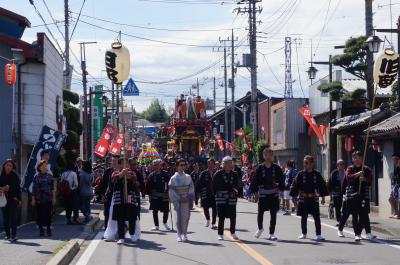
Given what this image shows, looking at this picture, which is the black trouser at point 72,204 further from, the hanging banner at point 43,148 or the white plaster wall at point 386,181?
the white plaster wall at point 386,181

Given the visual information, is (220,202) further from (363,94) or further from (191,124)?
(191,124)

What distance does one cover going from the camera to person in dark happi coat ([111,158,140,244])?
51.3ft

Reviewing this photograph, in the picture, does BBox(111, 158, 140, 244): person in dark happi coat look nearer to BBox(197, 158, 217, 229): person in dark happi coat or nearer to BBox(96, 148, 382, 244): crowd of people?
Result: BBox(96, 148, 382, 244): crowd of people

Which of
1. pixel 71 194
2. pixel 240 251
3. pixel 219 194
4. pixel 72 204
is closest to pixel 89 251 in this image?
pixel 240 251

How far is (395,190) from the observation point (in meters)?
22.0

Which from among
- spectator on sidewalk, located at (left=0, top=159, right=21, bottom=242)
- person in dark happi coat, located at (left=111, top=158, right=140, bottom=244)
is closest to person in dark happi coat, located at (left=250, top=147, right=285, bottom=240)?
person in dark happi coat, located at (left=111, top=158, right=140, bottom=244)

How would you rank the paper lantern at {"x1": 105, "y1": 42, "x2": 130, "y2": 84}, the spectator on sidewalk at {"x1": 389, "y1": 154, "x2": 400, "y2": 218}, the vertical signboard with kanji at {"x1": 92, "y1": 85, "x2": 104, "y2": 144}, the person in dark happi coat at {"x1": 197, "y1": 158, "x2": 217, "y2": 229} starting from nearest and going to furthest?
the paper lantern at {"x1": 105, "y1": 42, "x2": 130, "y2": 84} → the person in dark happi coat at {"x1": 197, "y1": 158, "x2": 217, "y2": 229} → the spectator on sidewalk at {"x1": 389, "y1": 154, "x2": 400, "y2": 218} → the vertical signboard with kanji at {"x1": 92, "y1": 85, "x2": 104, "y2": 144}

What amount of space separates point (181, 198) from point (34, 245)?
3390 millimetres

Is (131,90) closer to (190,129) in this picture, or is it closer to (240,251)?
(190,129)

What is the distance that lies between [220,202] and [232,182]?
0.52 m

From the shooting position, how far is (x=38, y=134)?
71.8 feet

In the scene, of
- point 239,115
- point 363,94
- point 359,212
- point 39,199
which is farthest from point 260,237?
point 239,115

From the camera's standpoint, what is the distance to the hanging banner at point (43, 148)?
1939cm

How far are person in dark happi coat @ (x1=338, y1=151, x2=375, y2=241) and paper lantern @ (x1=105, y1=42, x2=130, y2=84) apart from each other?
537 centimetres
